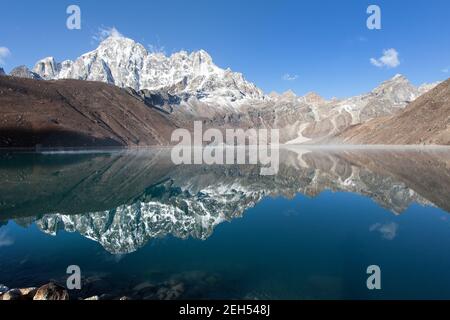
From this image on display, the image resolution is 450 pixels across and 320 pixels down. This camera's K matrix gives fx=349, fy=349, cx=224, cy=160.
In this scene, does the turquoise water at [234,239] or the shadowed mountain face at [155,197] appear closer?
the turquoise water at [234,239]

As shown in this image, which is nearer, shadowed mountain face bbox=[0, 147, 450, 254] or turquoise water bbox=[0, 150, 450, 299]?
turquoise water bbox=[0, 150, 450, 299]

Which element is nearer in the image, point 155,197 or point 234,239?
point 234,239

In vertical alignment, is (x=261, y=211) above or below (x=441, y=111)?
below

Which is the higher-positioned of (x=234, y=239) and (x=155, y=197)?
(x=155, y=197)
